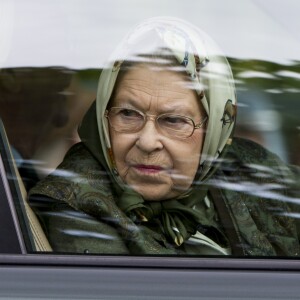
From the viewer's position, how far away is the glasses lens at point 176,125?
3359 millimetres

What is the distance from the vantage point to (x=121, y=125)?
3371 mm

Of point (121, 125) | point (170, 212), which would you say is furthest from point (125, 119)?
point (170, 212)

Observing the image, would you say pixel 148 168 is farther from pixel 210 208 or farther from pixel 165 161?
pixel 210 208

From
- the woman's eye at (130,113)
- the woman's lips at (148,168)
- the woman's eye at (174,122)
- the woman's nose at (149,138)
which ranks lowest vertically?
the woman's lips at (148,168)

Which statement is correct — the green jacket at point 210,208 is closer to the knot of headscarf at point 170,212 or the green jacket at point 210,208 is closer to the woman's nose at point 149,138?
the knot of headscarf at point 170,212

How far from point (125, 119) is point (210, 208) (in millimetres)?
285

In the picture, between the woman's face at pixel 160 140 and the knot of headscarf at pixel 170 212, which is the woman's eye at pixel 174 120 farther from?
the knot of headscarf at pixel 170 212

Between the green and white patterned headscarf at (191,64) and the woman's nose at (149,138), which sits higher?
the green and white patterned headscarf at (191,64)

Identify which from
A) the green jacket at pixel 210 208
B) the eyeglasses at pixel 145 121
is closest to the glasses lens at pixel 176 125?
the eyeglasses at pixel 145 121

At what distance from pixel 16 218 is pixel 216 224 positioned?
46 centimetres

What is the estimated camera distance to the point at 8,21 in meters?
3.38

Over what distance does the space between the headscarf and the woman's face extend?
2cm

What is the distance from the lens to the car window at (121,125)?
3.36 metres

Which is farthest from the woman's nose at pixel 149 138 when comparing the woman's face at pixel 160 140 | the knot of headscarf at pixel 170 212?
the knot of headscarf at pixel 170 212
